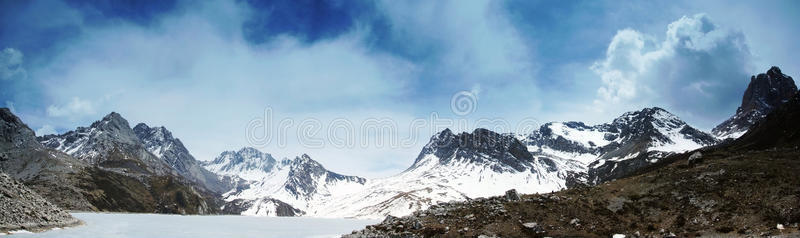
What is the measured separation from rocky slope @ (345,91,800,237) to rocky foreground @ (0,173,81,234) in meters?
46.0

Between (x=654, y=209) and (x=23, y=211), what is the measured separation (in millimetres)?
77438

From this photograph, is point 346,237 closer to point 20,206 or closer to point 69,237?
point 69,237

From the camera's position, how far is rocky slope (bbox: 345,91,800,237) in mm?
34281

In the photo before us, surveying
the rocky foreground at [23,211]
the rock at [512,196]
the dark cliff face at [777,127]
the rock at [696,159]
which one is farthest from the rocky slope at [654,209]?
the dark cliff face at [777,127]

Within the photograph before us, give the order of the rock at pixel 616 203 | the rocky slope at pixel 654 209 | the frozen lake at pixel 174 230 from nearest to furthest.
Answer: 1. the rocky slope at pixel 654 209
2. the rock at pixel 616 203
3. the frozen lake at pixel 174 230

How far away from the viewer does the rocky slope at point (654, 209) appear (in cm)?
3428

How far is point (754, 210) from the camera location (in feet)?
114

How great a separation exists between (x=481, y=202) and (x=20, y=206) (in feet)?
204

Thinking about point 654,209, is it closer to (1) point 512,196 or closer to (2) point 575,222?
(2) point 575,222

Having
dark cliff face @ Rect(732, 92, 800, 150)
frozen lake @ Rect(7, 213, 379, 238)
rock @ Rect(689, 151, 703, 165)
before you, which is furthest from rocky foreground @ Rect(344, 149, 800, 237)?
dark cliff face @ Rect(732, 92, 800, 150)

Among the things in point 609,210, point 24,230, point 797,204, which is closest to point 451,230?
point 609,210

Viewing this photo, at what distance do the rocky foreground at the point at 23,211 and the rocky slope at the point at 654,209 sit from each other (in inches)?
1812

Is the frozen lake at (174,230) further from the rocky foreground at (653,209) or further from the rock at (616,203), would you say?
the rock at (616,203)

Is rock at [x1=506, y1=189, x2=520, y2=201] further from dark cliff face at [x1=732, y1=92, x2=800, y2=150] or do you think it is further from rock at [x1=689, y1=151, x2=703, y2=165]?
dark cliff face at [x1=732, y1=92, x2=800, y2=150]
